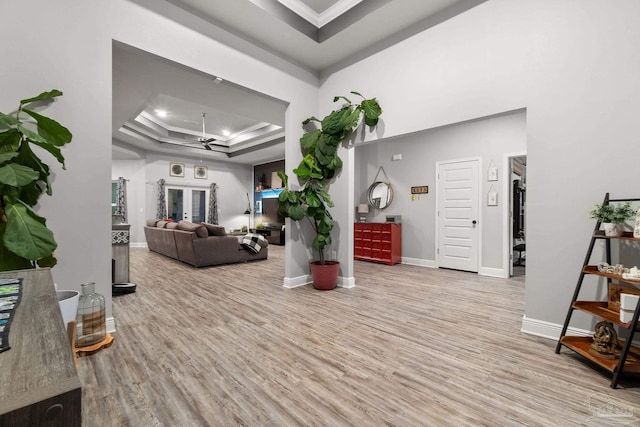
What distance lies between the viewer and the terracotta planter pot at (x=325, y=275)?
3896 millimetres

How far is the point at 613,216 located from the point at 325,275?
2.81 metres

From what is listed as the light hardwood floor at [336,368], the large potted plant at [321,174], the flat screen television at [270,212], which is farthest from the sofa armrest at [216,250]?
the flat screen television at [270,212]

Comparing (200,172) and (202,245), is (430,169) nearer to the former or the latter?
(202,245)

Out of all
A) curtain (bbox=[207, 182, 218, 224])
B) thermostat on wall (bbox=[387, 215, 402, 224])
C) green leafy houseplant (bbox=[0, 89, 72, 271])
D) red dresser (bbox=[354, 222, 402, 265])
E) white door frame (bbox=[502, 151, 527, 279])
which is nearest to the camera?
green leafy houseplant (bbox=[0, 89, 72, 271])

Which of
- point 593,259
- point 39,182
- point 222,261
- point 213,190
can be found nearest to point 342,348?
point 593,259

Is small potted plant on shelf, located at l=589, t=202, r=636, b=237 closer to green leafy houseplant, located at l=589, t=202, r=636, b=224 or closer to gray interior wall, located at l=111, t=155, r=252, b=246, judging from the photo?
green leafy houseplant, located at l=589, t=202, r=636, b=224

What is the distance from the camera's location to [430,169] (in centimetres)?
577

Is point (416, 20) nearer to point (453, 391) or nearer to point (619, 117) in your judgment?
point (619, 117)

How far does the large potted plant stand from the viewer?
3793mm

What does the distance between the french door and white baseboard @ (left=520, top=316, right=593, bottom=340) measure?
361 inches

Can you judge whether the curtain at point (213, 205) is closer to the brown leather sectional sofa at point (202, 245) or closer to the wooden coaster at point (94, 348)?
the brown leather sectional sofa at point (202, 245)

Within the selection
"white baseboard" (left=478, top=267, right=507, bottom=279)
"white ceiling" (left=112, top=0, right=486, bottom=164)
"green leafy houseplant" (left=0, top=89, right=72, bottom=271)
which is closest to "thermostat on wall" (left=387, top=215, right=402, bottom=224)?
"white baseboard" (left=478, top=267, right=507, bottom=279)

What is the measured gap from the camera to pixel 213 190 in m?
9.95

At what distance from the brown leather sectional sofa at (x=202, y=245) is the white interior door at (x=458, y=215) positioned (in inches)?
145
